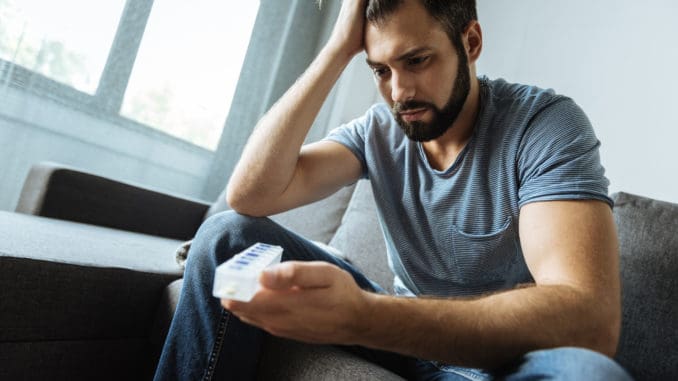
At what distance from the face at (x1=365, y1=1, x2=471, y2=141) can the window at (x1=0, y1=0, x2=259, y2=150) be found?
1.26 meters

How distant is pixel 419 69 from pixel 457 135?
17 centimetres

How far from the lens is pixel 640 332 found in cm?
93

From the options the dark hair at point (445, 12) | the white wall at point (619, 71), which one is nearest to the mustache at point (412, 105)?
the dark hair at point (445, 12)

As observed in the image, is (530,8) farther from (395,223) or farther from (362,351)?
(362,351)

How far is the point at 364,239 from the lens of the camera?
1.44m

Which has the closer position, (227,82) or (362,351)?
(362,351)

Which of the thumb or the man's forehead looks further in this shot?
the man's forehead

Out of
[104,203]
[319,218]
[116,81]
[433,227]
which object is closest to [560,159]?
[433,227]

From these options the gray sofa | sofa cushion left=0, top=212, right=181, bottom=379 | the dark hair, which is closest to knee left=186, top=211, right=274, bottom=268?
the gray sofa

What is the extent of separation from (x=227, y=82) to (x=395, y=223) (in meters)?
1.52

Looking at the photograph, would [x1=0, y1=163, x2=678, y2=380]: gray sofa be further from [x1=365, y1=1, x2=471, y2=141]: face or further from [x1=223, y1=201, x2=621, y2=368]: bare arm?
[x1=365, y1=1, x2=471, y2=141]: face

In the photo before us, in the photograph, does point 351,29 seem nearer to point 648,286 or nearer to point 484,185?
point 484,185

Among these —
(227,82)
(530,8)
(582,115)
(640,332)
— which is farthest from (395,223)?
(227,82)

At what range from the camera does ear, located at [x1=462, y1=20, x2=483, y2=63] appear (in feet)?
3.40
